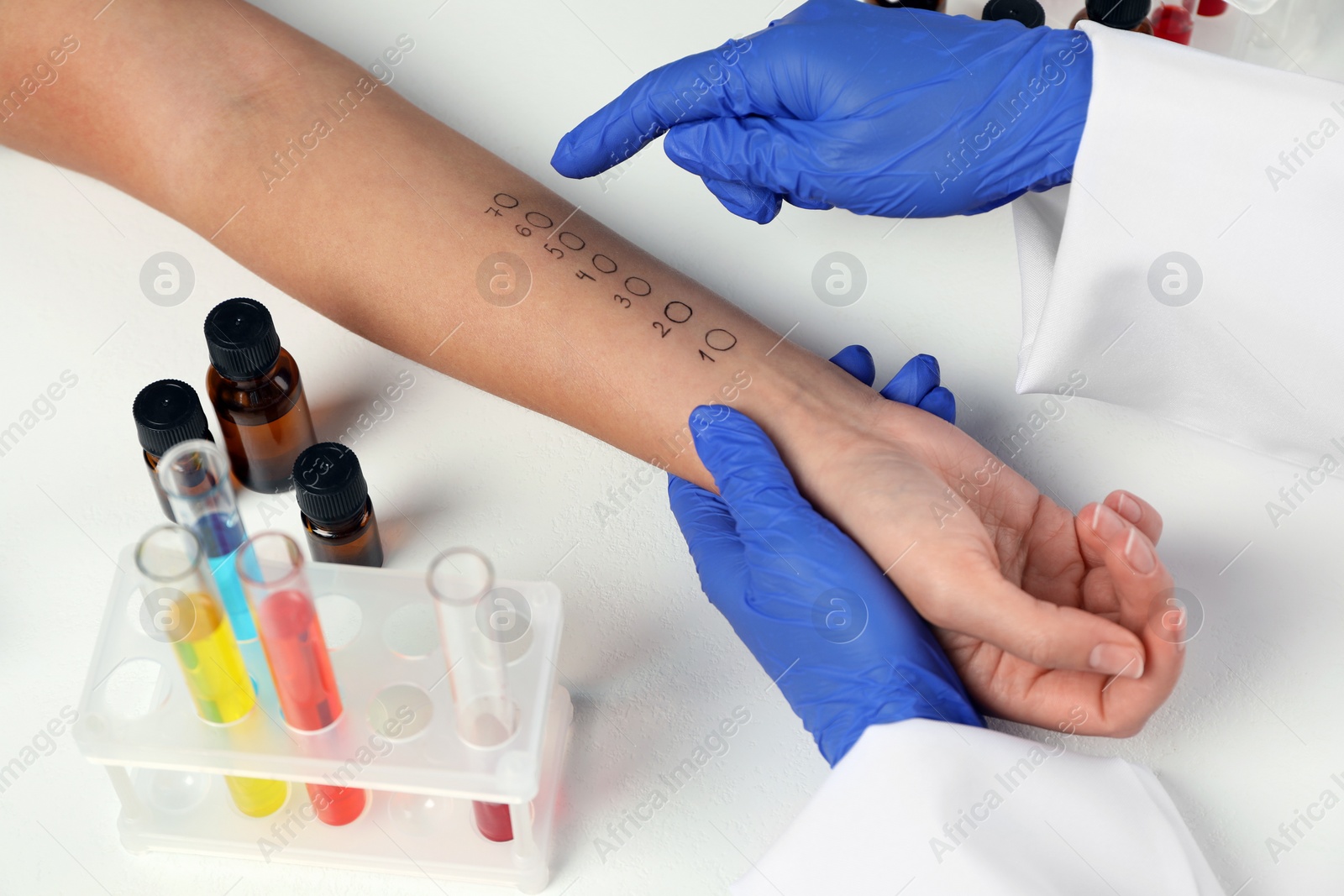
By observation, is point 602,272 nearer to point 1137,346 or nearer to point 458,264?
point 458,264

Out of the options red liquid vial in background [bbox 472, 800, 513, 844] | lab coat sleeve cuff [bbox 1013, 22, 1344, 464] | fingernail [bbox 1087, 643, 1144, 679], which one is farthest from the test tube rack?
lab coat sleeve cuff [bbox 1013, 22, 1344, 464]

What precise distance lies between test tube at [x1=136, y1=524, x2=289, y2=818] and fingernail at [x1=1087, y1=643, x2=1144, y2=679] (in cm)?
79

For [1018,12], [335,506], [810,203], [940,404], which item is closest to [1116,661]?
[940,404]

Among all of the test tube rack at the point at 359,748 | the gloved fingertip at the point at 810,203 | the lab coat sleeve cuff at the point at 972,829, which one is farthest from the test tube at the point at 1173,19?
the test tube rack at the point at 359,748

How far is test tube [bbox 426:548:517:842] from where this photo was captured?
0.92m

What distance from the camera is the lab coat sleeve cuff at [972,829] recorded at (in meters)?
1.03

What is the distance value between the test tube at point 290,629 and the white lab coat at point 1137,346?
0.41 metres

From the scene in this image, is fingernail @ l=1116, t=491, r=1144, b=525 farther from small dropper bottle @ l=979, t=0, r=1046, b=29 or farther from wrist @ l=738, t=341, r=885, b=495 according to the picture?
small dropper bottle @ l=979, t=0, r=1046, b=29

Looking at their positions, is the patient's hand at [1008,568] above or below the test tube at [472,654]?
above

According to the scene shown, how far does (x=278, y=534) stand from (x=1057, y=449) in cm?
92

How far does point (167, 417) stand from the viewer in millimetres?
1208

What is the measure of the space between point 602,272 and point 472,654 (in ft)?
2.12

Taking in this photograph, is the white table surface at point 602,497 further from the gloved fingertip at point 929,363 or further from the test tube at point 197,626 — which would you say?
the test tube at point 197,626

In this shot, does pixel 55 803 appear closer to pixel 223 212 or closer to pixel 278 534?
pixel 278 534
